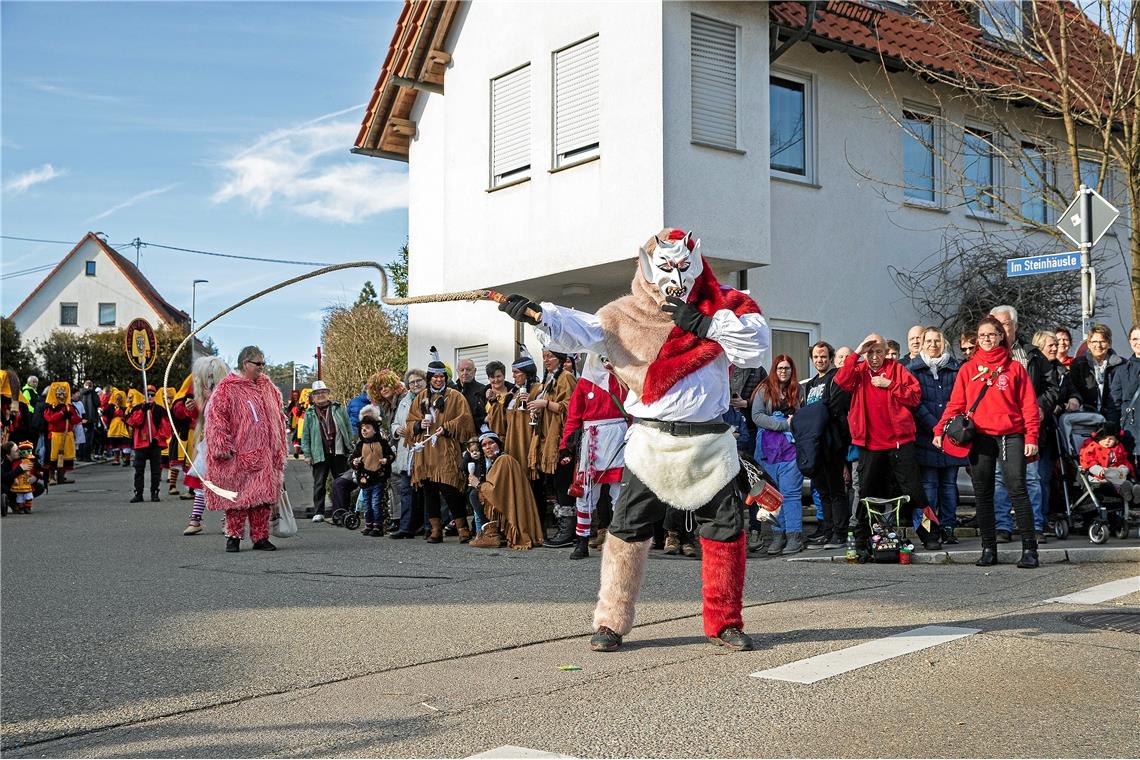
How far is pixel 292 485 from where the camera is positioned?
22.3 meters

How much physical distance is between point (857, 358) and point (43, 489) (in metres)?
14.0

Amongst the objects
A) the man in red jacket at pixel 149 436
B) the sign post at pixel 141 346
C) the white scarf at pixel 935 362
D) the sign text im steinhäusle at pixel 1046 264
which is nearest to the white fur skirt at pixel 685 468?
the white scarf at pixel 935 362

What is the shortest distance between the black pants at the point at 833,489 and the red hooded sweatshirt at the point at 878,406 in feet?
1.88

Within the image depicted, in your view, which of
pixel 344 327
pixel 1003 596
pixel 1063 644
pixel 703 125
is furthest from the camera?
pixel 344 327

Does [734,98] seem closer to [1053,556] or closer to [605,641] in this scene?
[1053,556]

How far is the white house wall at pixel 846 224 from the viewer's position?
16266 millimetres

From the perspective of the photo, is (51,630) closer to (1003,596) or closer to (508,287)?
(1003,596)

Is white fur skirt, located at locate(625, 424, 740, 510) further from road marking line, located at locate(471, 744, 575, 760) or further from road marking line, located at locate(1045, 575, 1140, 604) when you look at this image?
road marking line, located at locate(1045, 575, 1140, 604)

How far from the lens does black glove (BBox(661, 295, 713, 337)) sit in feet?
20.4

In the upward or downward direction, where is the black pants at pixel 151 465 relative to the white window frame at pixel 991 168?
downward

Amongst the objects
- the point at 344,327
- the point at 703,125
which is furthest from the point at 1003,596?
the point at 344,327

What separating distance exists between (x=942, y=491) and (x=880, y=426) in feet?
4.99

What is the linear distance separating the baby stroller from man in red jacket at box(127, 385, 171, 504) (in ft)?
45.1

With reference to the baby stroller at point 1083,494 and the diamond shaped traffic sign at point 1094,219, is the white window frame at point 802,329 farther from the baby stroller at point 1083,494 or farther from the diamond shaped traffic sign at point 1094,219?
the baby stroller at point 1083,494
